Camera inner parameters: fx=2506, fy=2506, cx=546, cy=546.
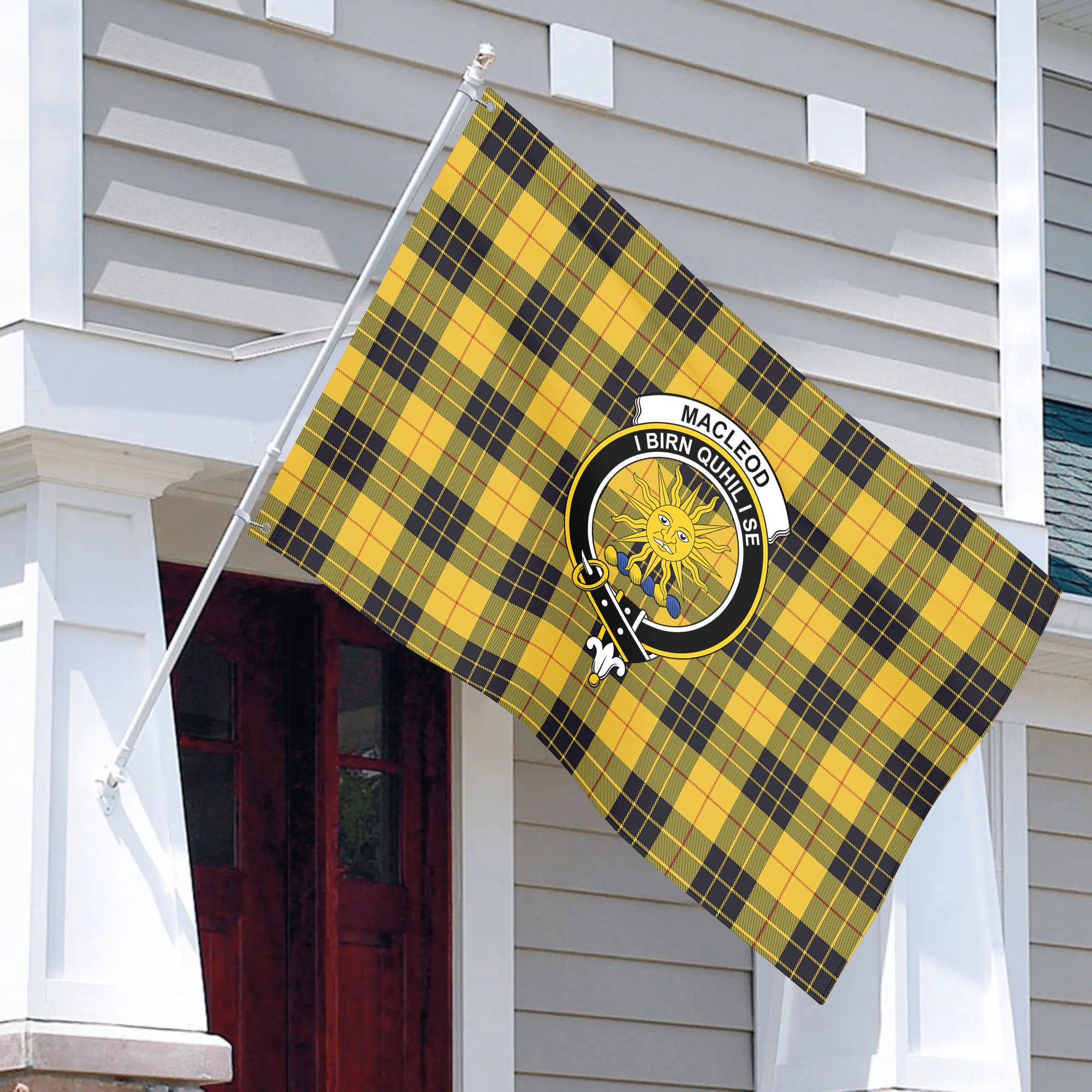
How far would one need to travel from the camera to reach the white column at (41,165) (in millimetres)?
6062

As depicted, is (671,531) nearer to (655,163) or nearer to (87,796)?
(87,796)

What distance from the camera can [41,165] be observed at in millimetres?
6117

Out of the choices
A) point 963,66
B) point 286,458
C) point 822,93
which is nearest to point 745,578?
point 286,458

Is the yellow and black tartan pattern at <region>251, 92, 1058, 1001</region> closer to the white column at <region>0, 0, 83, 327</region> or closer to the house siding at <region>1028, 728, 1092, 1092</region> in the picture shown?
the white column at <region>0, 0, 83, 327</region>

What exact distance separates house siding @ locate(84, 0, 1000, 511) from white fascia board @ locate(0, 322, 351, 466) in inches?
8.0

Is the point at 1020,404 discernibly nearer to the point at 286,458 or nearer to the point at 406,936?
the point at 406,936

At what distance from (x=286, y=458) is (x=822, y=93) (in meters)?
3.08

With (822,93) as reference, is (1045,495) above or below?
below

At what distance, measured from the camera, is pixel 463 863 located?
7375mm

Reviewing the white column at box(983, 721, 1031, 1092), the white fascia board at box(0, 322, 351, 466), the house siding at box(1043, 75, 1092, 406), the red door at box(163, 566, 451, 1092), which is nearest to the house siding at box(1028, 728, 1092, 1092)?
the white column at box(983, 721, 1031, 1092)

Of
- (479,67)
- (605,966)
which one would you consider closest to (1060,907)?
(605,966)

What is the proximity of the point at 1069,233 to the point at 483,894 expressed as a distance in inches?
166

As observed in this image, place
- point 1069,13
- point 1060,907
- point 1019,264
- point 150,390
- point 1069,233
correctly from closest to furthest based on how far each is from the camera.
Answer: point 150,390 < point 1019,264 < point 1060,907 < point 1069,13 < point 1069,233

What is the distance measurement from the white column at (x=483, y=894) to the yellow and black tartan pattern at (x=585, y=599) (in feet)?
5.04
